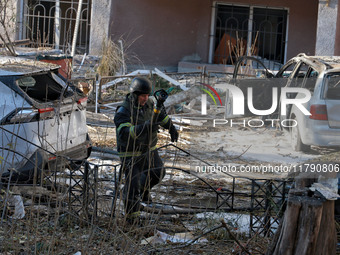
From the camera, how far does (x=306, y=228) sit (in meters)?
4.79

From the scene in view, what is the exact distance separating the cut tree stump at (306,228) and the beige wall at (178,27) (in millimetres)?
12562

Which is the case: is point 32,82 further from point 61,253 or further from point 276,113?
point 276,113

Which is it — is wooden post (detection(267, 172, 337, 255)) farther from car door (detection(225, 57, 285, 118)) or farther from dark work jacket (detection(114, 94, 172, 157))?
car door (detection(225, 57, 285, 118))

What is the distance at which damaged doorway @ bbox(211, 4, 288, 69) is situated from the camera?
17.8m

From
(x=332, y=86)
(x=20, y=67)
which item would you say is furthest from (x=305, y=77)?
(x=20, y=67)

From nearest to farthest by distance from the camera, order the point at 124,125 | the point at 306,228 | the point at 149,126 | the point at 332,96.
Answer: the point at 306,228, the point at 149,126, the point at 124,125, the point at 332,96

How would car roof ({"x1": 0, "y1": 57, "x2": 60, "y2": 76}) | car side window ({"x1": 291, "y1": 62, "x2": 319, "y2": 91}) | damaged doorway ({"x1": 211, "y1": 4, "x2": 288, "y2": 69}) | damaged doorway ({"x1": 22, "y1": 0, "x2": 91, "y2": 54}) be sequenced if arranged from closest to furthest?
car roof ({"x1": 0, "y1": 57, "x2": 60, "y2": 76})
car side window ({"x1": 291, "y1": 62, "x2": 319, "y2": 91})
damaged doorway ({"x1": 22, "y1": 0, "x2": 91, "y2": 54})
damaged doorway ({"x1": 211, "y1": 4, "x2": 288, "y2": 69})

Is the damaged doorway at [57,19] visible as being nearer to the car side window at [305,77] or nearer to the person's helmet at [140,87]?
the car side window at [305,77]

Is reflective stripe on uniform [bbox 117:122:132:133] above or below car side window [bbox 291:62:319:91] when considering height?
below

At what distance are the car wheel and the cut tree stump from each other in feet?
13.4

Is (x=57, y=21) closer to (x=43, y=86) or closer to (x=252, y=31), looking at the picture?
(x=252, y=31)

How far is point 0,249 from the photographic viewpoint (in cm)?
525

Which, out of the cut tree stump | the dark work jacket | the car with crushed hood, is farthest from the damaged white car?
the car with crushed hood

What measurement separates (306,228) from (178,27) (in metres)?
13.3
